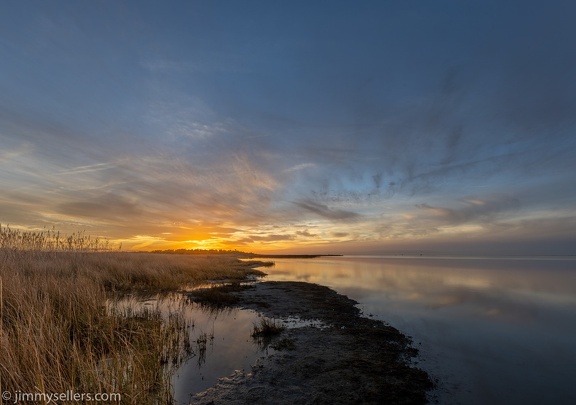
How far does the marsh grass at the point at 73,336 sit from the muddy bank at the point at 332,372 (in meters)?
2.14

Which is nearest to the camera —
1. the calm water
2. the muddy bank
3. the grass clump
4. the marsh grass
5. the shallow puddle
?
the marsh grass

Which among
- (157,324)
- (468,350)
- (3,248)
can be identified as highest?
(3,248)

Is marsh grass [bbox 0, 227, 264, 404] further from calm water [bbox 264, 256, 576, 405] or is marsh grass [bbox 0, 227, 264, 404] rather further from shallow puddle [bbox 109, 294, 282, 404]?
calm water [bbox 264, 256, 576, 405]

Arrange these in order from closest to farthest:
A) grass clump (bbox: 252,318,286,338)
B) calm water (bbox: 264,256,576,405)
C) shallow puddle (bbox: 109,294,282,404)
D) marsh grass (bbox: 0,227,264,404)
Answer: marsh grass (bbox: 0,227,264,404) < shallow puddle (bbox: 109,294,282,404) < calm water (bbox: 264,256,576,405) < grass clump (bbox: 252,318,286,338)

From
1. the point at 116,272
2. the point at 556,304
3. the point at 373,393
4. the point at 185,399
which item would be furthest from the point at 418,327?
the point at 116,272

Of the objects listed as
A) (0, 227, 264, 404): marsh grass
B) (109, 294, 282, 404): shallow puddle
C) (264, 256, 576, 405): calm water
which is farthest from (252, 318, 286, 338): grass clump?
(264, 256, 576, 405): calm water

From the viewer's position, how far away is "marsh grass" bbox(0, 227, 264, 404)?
571cm

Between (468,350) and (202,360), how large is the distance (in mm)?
11835

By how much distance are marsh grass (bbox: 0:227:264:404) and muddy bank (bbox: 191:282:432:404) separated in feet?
7.01

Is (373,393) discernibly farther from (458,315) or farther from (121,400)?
(458,315)

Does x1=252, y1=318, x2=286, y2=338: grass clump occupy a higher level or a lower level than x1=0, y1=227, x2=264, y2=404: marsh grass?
lower

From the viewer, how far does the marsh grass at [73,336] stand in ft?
18.7

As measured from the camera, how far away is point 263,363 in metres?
9.97

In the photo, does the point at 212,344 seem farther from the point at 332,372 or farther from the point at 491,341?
the point at 491,341
